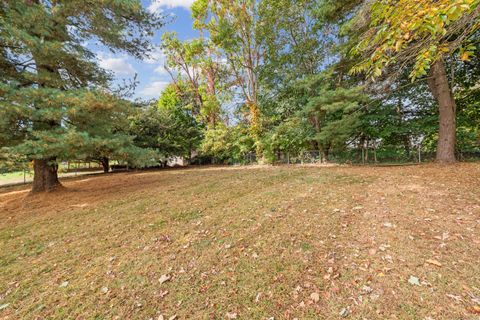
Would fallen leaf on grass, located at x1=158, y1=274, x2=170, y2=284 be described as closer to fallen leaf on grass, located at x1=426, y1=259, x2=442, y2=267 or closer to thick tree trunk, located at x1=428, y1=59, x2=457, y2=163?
fallen leaf on grass, located at x1=426, y1=259, x2=442, y2=267

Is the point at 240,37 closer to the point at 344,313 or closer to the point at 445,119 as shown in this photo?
the point at 445,119

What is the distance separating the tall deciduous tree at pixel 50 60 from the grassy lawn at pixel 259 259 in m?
2.10

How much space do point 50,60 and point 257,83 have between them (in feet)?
35.4

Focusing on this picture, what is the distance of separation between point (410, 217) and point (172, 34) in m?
19.2

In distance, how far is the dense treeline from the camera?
9.56ft

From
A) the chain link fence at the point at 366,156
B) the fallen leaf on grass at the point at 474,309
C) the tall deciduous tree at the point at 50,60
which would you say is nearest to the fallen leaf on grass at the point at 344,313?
the fallen leaf on grass at the point at 474,309

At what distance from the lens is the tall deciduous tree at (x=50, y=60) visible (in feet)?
14.5

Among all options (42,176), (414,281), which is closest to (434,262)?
(414,281)

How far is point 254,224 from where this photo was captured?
3.17 metres

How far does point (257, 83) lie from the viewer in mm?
13578

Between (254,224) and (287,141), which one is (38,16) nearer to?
(254,224)

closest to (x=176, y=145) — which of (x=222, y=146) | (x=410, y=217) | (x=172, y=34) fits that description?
(x=222, y=146)

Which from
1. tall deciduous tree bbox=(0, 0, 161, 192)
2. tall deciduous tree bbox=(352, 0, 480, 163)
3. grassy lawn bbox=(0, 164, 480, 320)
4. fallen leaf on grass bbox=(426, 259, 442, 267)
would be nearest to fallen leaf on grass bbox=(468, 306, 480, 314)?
grassy lawn bbox=(0, 164, 480, 320)

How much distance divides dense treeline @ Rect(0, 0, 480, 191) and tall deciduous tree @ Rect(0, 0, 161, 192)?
30 millimetres
